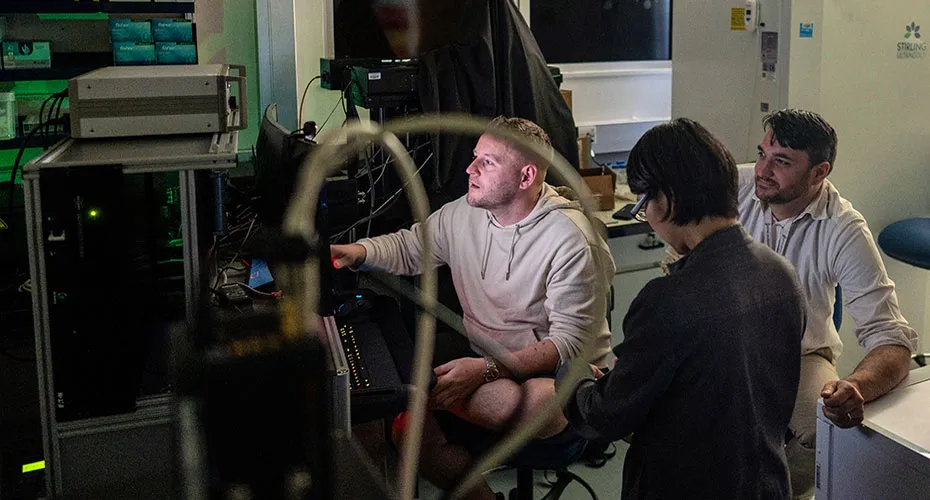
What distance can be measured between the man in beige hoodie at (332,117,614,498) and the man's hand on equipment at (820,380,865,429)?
0.53 m

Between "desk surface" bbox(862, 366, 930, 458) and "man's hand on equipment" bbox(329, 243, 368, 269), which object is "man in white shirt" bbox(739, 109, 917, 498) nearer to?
"desk surface" bbox(862, 366, 930, 458)

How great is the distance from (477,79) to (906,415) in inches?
57.1

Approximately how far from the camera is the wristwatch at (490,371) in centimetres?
213

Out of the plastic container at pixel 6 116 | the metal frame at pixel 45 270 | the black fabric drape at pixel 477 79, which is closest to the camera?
the metal frame at pixel 45 270

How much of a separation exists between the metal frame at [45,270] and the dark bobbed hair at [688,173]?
2.43 ft

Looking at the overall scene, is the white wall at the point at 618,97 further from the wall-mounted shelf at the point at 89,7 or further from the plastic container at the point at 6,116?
the plastic container at the point at 6,116

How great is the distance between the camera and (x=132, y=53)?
9.67 ft

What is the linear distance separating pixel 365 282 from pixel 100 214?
1325mm

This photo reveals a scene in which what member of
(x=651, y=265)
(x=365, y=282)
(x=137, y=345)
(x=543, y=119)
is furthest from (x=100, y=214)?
(x=651, y=265)

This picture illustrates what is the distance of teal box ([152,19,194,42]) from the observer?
2.97 metres

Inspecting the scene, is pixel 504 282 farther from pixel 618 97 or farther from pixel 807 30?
pixel 618 97

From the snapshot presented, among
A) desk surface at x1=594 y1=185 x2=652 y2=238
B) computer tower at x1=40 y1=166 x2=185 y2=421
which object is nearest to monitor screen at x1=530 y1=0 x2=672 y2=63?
desk surface at x1=594 y1=185 x2=652 y2=238

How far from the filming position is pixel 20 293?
2.62m

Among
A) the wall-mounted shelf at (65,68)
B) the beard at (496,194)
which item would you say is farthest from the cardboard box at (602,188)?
the wall-mounted shelf at (65,68)
